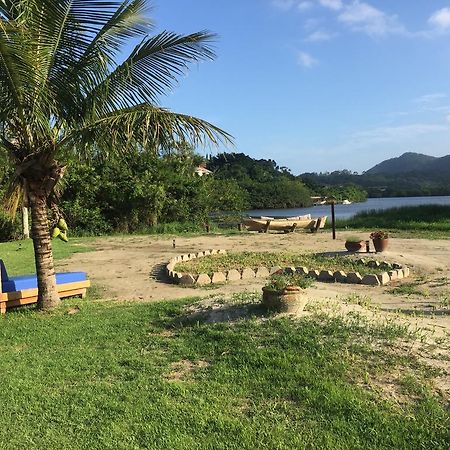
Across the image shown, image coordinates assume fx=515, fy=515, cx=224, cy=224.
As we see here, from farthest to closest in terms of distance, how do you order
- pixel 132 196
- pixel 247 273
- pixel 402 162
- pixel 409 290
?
1. pixel 402 162
2. pixel 132 196
3. pixel 247 273
4. pixel 409 290

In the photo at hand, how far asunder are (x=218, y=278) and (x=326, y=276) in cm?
209

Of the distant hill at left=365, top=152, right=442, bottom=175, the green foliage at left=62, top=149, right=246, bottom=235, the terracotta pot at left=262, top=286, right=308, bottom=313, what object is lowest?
the terracotta pot at left=262, top=286, right=308, bottom=313

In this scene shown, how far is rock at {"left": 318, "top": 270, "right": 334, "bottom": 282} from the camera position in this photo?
32.4ft

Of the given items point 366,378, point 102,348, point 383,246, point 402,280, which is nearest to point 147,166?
point 383,246

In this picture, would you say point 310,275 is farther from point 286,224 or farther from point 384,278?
point 286,224

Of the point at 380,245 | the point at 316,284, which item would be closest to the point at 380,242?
the point at 380,245

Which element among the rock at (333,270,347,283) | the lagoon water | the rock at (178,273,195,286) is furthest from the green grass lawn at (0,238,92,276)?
the lagoon water

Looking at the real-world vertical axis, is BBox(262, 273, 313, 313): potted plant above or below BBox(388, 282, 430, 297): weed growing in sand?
above

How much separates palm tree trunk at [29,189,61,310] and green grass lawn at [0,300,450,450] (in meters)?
1.50

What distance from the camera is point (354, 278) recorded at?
9.65m

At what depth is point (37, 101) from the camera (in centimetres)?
643

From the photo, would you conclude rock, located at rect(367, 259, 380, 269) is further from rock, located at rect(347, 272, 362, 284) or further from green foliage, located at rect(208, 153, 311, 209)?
green foliage, located at rect(208, 153, 311, 209)

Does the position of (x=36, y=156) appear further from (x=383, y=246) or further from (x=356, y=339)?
(x=383, y=246)

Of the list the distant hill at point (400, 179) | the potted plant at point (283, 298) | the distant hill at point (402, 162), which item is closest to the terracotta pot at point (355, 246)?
the potted plant at point (283, 298)
